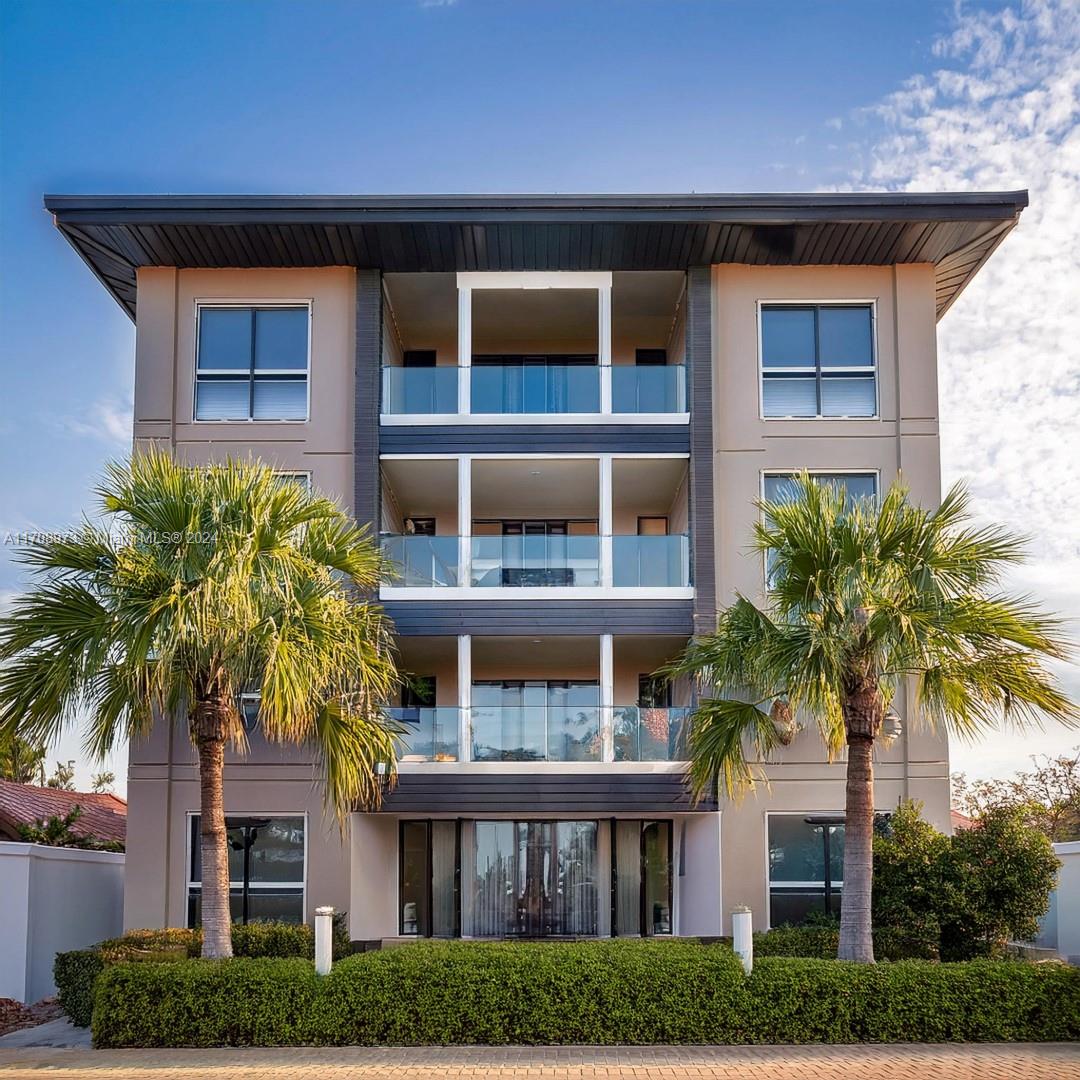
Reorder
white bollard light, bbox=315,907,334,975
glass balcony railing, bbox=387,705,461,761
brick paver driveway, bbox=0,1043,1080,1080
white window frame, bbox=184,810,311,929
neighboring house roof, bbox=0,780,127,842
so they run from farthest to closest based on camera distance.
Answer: neighboring house roof, bbox=0,780,127,842
glass balcony railing, bbox=387,705,461,761
white window frame, bbox=184,810,311,929
white bollard light, bbox=315,907,334,975
brick paver driveway, bbox=0,1043,1080,1080

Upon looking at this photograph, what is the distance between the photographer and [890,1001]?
14.4 meters

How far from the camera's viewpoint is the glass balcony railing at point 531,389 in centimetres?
2114

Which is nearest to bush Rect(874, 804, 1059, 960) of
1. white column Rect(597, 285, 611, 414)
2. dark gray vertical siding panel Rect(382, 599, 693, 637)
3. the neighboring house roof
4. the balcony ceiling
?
dark gray vertical siding panel Rect(382, 599, 693, 637)

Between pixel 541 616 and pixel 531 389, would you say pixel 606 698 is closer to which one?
pixel 541 616

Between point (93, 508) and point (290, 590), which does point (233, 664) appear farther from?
point (93, 508)

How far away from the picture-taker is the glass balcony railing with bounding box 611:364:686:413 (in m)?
21.1

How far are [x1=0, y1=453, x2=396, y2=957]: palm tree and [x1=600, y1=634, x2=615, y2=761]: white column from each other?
4585 mm

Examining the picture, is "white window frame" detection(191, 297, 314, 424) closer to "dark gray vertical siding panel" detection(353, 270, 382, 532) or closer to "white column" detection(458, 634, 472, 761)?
"dark gray vertical siding panel" detection(353, 270, 382, 532)

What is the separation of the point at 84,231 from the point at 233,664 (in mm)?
8172

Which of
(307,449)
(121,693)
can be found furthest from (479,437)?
(121,693)

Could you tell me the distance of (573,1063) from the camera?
13.4 m

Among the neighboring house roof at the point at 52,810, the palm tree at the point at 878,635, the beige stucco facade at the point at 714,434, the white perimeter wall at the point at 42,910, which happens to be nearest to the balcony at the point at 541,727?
the beige stucco facade at the point at 714,434

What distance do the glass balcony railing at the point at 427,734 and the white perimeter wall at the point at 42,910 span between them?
18.0ft

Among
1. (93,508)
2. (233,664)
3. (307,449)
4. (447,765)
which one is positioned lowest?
(447,765)
